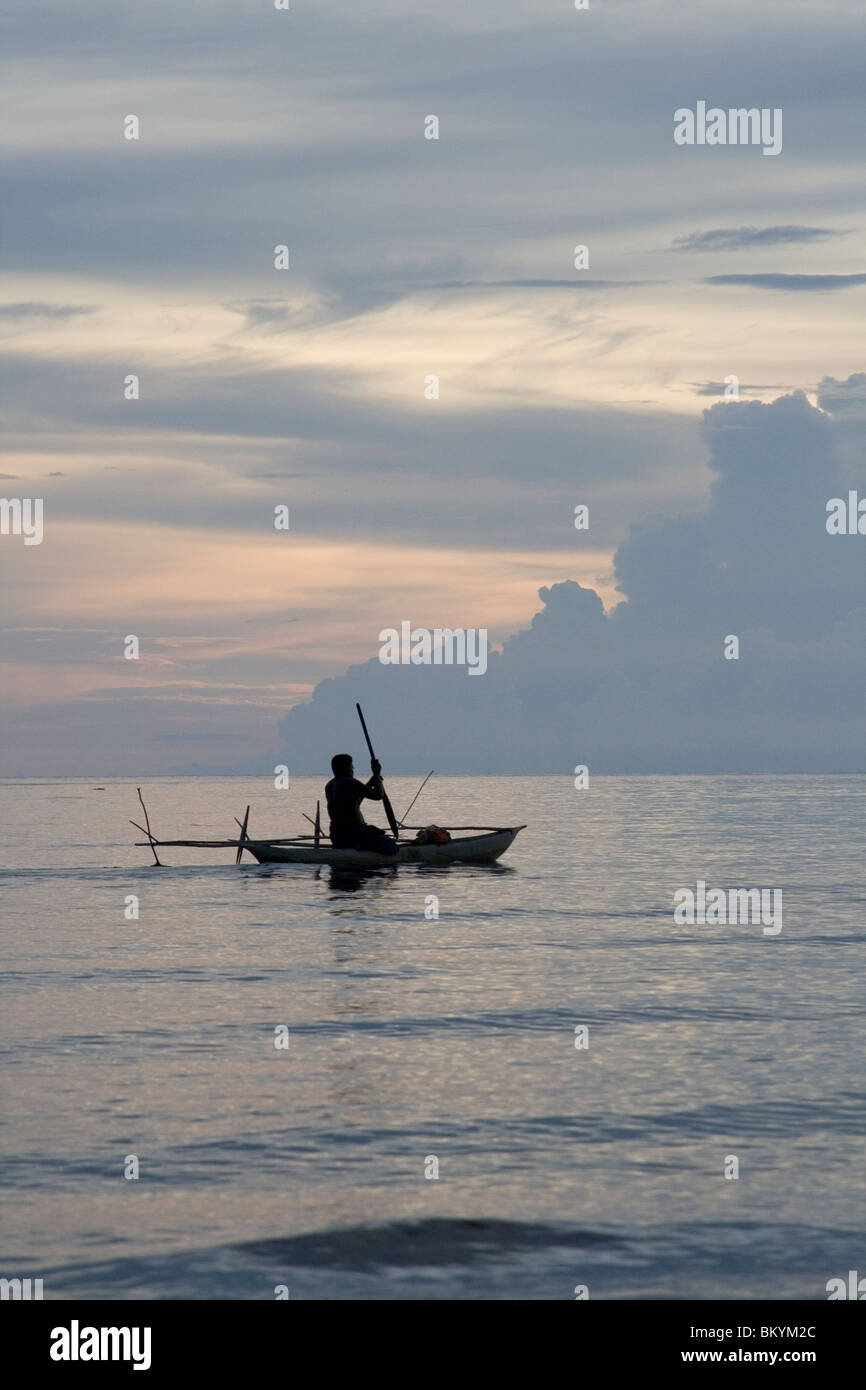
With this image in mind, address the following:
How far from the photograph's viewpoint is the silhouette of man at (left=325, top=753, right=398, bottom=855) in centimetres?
4175

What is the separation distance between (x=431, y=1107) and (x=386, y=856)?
2829 cm

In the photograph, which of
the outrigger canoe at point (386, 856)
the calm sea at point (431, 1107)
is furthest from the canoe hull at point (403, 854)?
the calm sea at point (431, 1107)

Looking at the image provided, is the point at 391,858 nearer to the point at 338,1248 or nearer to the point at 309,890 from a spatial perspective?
the point at 309,890

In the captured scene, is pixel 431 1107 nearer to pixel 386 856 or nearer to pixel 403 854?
pixel 386 856

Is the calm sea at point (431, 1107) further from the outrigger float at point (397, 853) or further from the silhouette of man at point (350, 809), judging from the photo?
the outrigger float at point (397, 853)

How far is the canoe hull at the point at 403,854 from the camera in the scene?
44812 mm

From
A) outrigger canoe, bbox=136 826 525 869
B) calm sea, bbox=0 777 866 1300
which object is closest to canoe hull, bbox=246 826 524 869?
outrigger canoe, bbox=136 826 525 869

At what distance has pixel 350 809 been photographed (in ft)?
141

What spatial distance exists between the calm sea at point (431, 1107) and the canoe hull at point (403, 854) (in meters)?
8.33

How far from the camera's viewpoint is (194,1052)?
19.2m

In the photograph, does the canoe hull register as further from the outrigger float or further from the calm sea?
the calm sea

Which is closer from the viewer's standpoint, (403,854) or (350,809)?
(350,809)

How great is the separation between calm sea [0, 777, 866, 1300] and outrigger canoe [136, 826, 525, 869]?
8345 millimetres

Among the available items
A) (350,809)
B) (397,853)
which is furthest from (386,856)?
(350,809)
